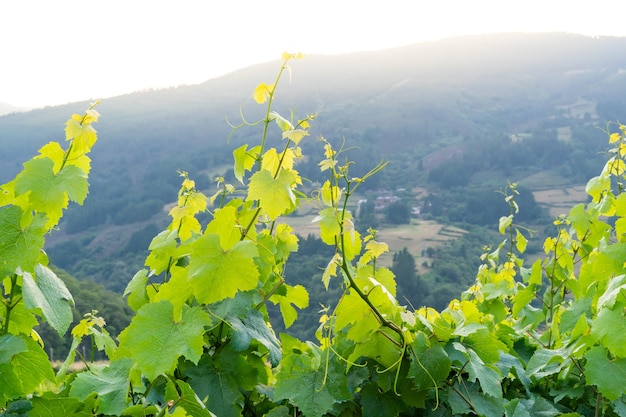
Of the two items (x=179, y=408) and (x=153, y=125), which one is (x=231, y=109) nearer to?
(x=153, y=125)

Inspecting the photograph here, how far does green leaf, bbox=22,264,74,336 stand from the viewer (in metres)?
1.25

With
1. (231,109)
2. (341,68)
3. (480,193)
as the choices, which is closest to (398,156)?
(480,193)

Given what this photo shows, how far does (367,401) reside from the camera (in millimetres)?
1585

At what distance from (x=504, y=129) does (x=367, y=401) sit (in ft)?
493

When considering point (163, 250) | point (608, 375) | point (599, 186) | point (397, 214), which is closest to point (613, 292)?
point (608, 375)

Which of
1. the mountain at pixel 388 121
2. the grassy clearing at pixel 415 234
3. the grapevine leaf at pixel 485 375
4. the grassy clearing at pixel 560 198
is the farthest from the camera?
the mountain at pixel 388 121

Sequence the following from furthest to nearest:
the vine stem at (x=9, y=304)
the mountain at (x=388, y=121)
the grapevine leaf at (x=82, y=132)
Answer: the mountain at (x=388, y=121) → the grapevine leaf at (x=82, y=132) → the vine stem at (x=9, y=304)

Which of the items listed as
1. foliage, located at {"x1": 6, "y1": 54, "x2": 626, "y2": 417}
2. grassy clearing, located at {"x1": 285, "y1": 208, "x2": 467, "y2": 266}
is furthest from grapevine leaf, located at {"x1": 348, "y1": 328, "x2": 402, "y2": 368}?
grassy clearing, located at {"x1": 285, "y1": 208, "x2": 467, "y2": 266}

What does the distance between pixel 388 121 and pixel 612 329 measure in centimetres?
14381

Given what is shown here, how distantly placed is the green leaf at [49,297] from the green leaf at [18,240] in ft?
0.19

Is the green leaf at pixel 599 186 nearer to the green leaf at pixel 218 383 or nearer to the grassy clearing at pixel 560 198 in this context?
the green leaf at pixel 218 383

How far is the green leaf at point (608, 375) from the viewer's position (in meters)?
1.60

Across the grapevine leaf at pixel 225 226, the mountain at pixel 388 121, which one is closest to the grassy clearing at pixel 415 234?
the mountain at pixel 388 121

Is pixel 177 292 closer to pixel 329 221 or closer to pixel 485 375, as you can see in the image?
pixel 329 221
